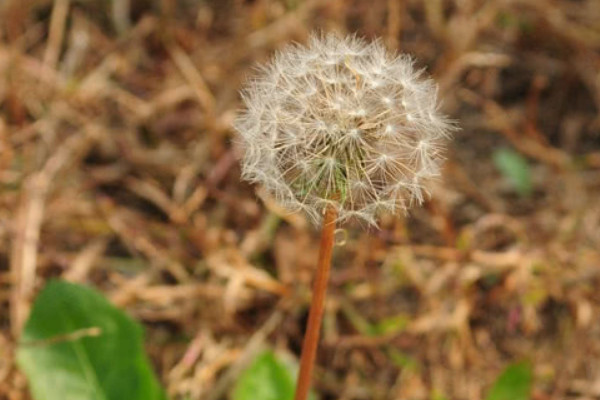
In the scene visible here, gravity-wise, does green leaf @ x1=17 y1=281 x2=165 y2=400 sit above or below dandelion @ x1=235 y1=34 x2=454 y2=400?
below

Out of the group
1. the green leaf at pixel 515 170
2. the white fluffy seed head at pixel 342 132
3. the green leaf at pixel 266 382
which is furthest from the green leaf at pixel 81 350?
the green leaf at pixel 515 170

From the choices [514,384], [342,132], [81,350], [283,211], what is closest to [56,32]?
[283,211]

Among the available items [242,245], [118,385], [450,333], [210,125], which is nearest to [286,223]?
[242,245]

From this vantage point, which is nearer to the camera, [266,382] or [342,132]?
[342,132]

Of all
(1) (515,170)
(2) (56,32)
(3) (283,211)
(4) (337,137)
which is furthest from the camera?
(2) (56,32)

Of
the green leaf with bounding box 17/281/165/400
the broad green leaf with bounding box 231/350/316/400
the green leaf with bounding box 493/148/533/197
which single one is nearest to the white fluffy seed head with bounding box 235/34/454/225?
the broad green leaf with bounding box 231/350/316/400

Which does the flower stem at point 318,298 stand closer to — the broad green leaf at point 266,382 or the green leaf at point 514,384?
the broad green leaf at point 266,382

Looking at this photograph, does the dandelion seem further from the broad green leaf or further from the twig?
the twig

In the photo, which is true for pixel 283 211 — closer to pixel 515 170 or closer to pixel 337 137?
pixel 515 170
